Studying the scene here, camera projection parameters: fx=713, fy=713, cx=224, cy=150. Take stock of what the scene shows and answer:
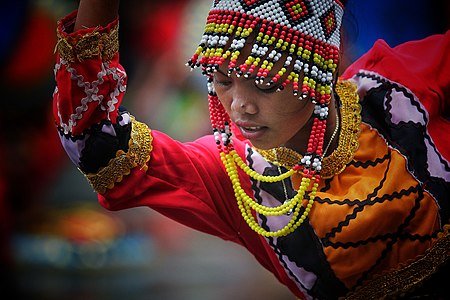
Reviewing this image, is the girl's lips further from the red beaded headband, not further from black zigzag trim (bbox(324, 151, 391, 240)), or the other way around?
black zigzag trim (bbox(324, 151, 391, 240))

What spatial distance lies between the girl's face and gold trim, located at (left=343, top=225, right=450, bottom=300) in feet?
1.52

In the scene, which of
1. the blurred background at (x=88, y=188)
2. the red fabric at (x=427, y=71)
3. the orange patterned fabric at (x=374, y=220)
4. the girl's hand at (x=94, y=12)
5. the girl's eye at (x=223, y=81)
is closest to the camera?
the girl's hand at (x=94, y=12)

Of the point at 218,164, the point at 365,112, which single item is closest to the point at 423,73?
the point at 365,112

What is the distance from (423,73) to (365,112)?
0.19m

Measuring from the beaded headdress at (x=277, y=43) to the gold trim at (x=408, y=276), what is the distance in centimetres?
49

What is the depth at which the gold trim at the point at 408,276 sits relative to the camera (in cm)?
183

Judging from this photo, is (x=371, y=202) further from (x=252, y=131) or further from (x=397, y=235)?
(x=252, y=131)

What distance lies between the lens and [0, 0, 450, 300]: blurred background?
3658 mm

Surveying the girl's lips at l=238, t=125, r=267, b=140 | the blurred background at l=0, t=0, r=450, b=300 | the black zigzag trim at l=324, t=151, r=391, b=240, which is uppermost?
the girl's lips at l=238, t=125, r=267, b=140

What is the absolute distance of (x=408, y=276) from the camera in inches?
73.4

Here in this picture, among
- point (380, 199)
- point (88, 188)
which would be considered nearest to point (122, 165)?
point (380, 199)

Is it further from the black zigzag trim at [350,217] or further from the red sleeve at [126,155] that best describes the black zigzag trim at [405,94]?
the red sleeve at [126,155]

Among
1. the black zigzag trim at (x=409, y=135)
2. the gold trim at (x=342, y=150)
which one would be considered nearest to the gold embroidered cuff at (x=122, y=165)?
the gold trim at (x=342, y=150)

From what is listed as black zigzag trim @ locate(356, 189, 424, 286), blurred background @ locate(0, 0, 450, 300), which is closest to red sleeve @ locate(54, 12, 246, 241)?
black zigzag trim @ locate(356, 189, 424, 286)
